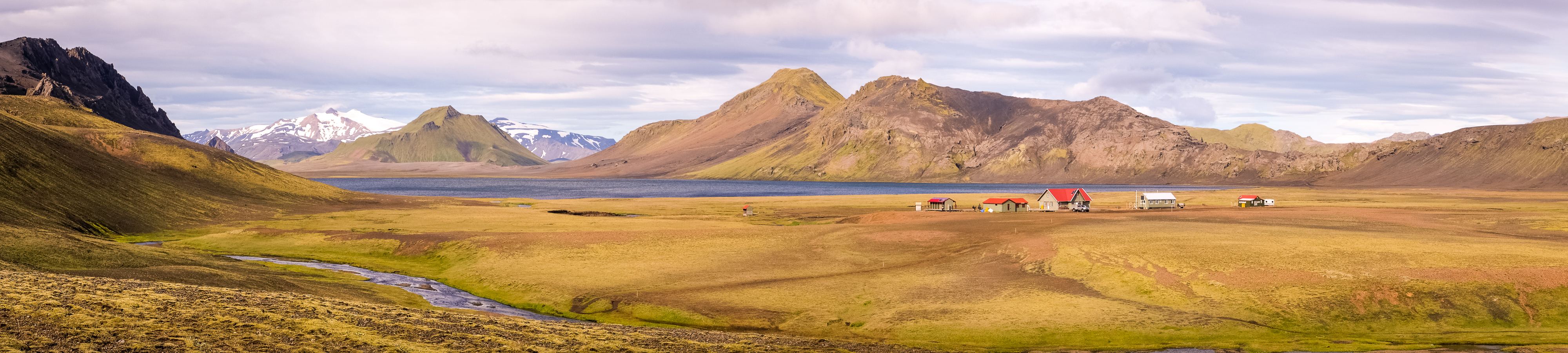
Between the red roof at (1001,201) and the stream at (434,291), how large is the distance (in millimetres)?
79550

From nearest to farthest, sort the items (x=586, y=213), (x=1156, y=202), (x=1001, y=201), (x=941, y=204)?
1. (x=1001, y=201)
2. (x=1156, y=202)
3. (x=941, y=204)
4. (x=586, y=213)

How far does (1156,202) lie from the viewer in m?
127

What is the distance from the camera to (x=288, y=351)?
26219mm

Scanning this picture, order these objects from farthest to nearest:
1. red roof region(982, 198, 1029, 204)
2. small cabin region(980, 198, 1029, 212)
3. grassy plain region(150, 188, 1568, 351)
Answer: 1. red roof region(982, 198, 1029, 204)
2. small cabin region(980, 198, 1029, 212)
3. grassy plain region(150, 188, 1568, 351)

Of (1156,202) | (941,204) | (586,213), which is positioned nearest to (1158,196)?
(1156,202)

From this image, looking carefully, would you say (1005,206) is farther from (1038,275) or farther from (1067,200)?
(1038,275)

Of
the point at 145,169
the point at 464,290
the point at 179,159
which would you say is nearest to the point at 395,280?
the point at 464,290

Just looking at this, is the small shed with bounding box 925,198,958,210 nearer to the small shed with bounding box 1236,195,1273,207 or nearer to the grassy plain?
the grassy plain

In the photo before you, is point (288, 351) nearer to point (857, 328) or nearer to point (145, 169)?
point (857, 328)

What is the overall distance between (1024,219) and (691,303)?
55931mm

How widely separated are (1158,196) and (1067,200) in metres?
17.7

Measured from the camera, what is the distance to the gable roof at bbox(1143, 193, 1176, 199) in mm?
126125

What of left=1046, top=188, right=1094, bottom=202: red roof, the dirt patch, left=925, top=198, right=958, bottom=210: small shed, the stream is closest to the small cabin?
left=1046, top=188, right=1094, bottom=202: red roof

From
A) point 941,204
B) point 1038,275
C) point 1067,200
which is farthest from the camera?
point 941,204
